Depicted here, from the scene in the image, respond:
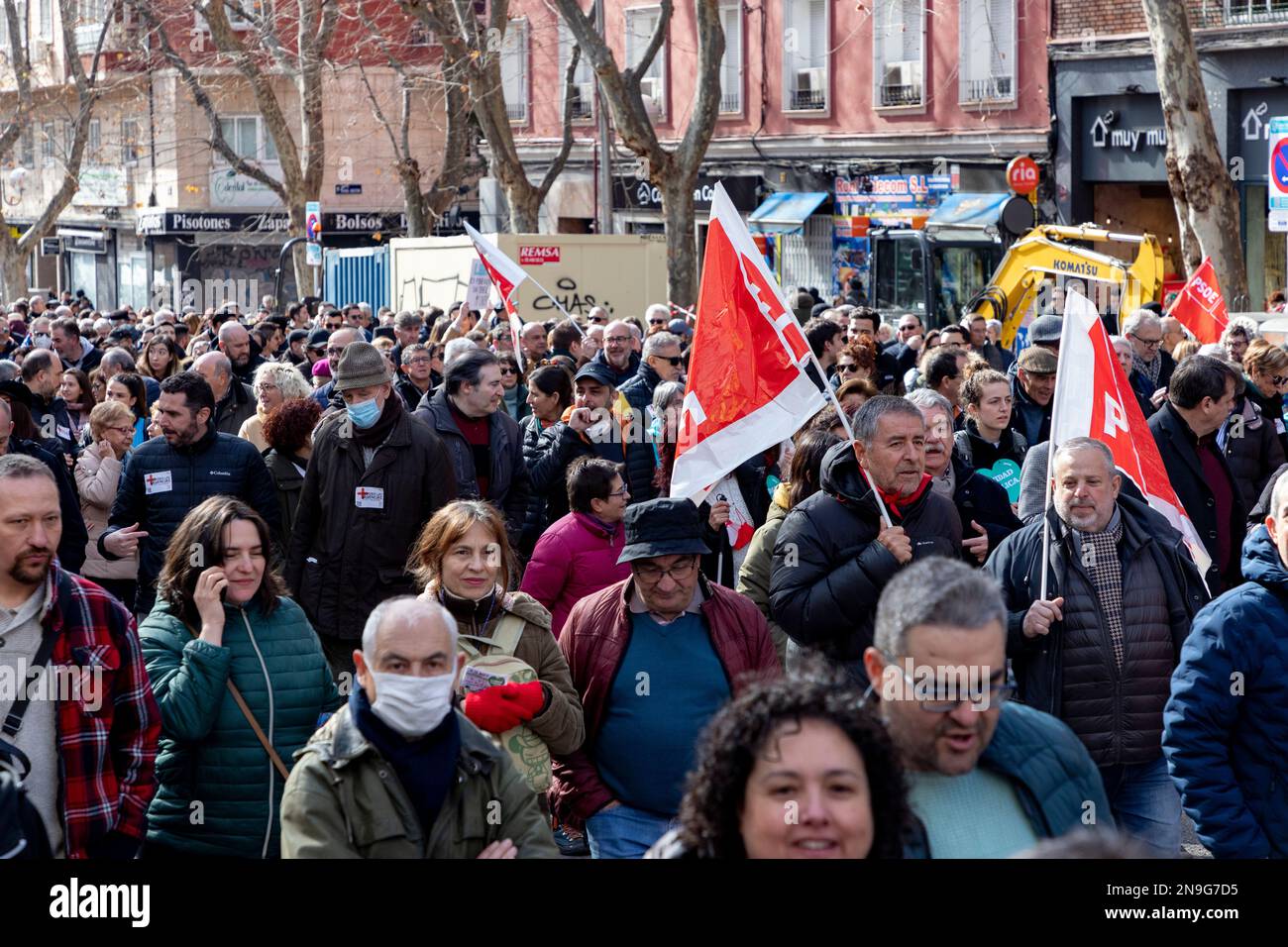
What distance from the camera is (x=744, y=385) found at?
286 inches

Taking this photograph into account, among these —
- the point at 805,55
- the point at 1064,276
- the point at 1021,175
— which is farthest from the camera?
the point at 805,55

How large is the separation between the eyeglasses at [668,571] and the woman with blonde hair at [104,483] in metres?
4.21

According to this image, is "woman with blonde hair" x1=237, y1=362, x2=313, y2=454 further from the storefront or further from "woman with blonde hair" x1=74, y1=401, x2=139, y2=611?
the storefront

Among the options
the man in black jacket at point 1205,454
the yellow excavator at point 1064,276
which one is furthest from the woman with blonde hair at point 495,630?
the yellow excavator at point 1064,276

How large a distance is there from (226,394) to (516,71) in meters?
32.3

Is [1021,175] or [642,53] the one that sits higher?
[642,53]

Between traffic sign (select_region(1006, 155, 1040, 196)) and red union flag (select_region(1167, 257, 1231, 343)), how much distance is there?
47.7 feet

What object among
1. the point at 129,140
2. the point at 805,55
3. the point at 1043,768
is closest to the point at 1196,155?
the point at 1043,768

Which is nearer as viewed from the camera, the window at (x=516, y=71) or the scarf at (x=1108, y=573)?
the scarf at (x=1108, y=573)

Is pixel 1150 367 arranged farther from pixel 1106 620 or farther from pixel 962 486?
pixel 1106 620

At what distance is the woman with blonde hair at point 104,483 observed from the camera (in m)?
9.34

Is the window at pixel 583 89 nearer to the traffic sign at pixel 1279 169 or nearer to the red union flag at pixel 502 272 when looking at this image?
the red union flag at pixel 502 272

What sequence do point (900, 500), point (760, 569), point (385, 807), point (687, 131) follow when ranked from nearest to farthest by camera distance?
point (385, 807) → point (900, 500) → point (760, 569) → point (687, 131)
